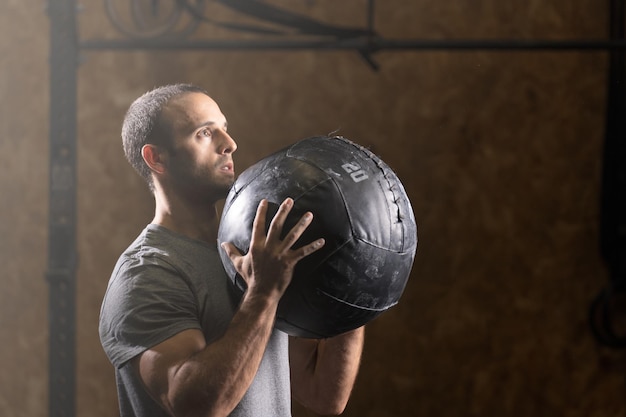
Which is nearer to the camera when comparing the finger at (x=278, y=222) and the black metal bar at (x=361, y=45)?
the finger at (x=278, y=222)

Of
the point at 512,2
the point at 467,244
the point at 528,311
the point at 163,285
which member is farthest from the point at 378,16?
the point at 163,285

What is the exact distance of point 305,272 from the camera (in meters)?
1.00

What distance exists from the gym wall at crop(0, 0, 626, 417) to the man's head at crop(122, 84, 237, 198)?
3.11 ft

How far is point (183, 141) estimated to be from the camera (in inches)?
48.2

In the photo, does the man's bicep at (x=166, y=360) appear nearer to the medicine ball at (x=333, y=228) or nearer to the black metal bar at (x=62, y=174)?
the medicine ball at (x=333, y=228)

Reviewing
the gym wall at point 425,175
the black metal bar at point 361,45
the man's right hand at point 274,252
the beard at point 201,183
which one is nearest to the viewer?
the man's right hand at point 274,252

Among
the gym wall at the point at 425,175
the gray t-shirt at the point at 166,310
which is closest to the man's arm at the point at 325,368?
the gray t-shirt at the point at 166,310

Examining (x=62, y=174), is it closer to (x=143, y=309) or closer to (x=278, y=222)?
(x=143, y=309)

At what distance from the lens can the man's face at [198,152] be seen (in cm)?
121

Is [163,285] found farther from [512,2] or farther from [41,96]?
[512,2]

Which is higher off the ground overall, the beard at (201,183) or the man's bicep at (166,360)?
the beard at (201,183)

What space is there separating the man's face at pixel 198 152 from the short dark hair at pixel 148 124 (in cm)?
2

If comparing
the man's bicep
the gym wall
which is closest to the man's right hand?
the man's bicep

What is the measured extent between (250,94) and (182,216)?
1078mm
